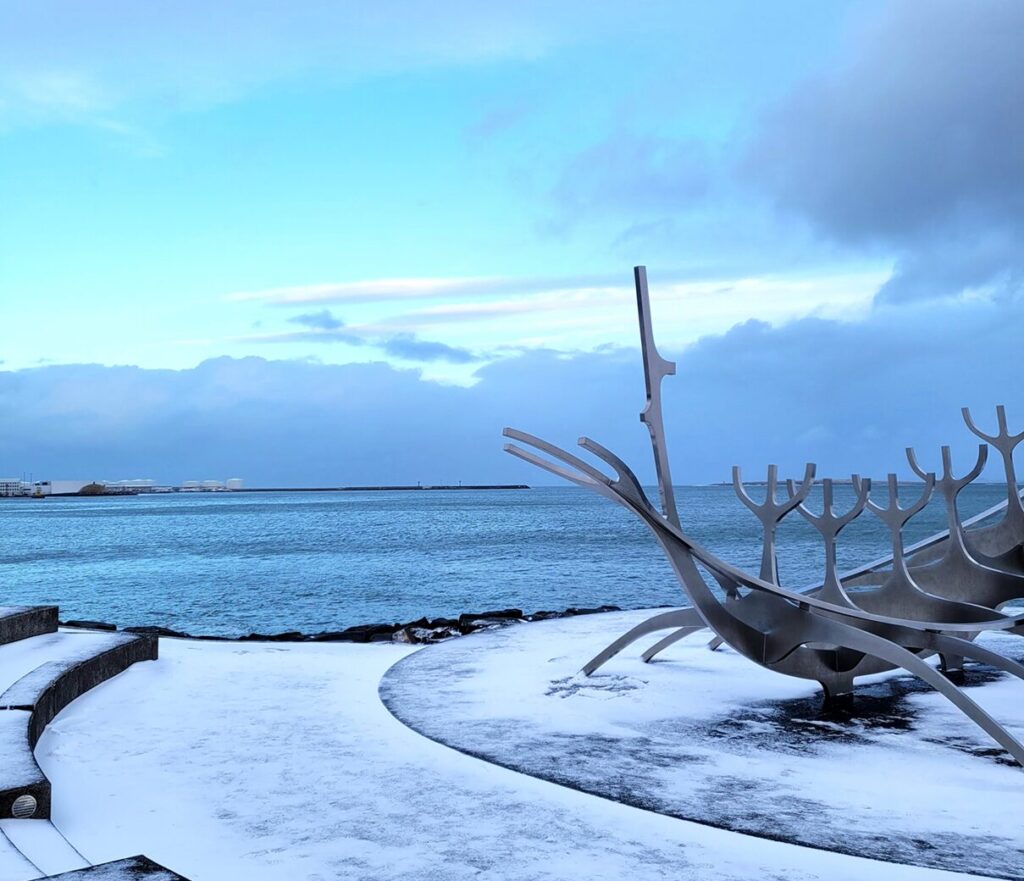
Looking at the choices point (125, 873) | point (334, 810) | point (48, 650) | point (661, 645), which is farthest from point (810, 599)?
point (48, 650)

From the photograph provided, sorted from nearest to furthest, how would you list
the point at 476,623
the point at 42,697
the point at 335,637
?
the point at 42,697 → the point at 335,637 → the point at 476,623

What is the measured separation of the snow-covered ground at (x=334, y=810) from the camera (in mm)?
5293

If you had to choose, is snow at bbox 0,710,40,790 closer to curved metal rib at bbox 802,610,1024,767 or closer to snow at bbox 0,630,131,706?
snow at bbox 0,630,131,706

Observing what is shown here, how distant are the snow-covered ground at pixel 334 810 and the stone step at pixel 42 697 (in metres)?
0.21

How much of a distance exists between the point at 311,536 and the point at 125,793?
80.5 metres

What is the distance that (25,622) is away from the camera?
1160 centimetres

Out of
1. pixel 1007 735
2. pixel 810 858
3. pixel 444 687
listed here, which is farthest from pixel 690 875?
pixel 444 687

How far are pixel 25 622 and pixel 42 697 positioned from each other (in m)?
3.94

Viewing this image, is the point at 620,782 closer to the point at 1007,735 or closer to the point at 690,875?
the point at 690,875

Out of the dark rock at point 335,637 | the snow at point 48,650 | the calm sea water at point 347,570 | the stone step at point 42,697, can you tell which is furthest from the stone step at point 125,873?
the calm sea water at point 347,570

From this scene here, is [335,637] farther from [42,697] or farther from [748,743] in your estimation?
[748,743]

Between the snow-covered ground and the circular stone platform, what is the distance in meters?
0.31

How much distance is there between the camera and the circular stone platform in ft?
19.5

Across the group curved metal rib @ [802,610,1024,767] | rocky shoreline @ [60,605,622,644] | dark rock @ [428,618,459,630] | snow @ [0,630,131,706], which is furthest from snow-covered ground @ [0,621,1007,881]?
dark rock @ [428,618,459,630]
